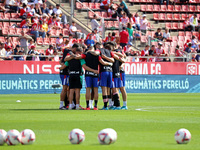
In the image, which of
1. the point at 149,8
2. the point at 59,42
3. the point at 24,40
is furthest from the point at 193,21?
the point at 24,40

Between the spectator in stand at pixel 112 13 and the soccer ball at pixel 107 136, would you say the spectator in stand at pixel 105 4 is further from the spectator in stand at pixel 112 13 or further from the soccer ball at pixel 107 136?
the soccer ball at pixel 107 136

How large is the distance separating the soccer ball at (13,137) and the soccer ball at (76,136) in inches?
34.6

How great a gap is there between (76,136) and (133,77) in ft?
75.7

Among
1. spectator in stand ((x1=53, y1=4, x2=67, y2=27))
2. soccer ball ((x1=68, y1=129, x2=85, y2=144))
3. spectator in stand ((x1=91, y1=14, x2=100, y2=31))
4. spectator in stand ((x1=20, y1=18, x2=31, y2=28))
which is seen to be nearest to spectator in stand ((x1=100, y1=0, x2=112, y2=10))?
spectator in stand ((x1=91, y1=14, x2=100, y2=31))

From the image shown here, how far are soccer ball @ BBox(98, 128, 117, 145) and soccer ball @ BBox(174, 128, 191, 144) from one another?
1.14m

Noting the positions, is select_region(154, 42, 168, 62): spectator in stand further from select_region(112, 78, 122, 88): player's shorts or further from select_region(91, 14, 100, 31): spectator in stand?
select_region(112, 78, 122, 88): player's shorts

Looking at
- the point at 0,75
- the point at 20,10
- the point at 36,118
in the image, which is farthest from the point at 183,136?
the point at 20,10

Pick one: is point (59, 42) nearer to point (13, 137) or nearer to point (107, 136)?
point (13, 137)

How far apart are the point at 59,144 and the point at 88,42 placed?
22.2m

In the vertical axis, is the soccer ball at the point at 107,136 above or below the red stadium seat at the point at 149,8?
below

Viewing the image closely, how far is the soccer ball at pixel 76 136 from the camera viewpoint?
846 centimetres

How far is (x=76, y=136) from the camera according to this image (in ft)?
27.9

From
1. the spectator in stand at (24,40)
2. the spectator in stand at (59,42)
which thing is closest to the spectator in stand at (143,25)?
the spectator in stand at (59,42)

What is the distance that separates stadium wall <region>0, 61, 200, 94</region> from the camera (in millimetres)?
28906
